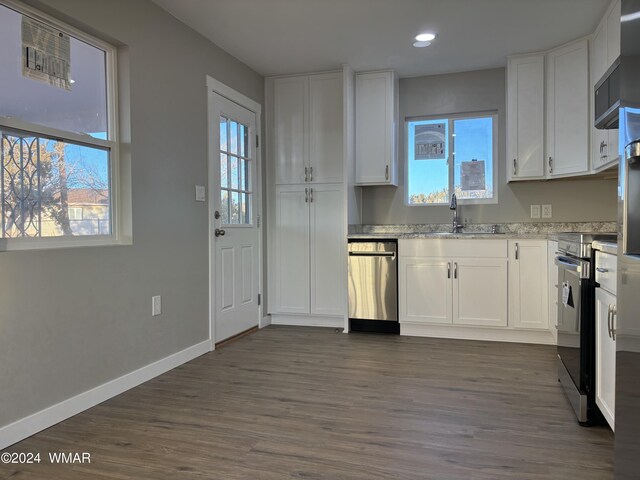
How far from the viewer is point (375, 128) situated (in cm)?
426

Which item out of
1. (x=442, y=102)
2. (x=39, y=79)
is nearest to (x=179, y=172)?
(x=39, y=79)

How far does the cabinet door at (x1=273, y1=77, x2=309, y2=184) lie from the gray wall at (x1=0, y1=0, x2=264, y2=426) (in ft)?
2.20

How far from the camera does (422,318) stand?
12.9ft

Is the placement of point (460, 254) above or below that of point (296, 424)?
above

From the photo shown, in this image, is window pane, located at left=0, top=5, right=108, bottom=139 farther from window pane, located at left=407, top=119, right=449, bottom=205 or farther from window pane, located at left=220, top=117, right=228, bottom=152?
window pane, located at left=407, top=119, right=449, bottom=205

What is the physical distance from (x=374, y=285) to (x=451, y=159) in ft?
4.88

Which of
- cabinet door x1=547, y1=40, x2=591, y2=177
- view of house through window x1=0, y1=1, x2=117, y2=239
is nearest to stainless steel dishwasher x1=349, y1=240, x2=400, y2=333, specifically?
cabinet door x1=547, y1=40, x2=591, y2=177

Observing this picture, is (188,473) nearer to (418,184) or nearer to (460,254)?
(460,254)

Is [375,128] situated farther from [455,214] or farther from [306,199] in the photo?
[455,214]

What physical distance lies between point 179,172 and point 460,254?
2.28 meters

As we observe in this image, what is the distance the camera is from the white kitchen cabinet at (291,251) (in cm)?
438

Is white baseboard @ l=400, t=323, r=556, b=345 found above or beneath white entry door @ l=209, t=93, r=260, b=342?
beneath

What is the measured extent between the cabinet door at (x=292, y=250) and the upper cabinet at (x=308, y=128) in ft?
0.54

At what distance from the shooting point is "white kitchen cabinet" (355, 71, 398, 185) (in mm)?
4230
